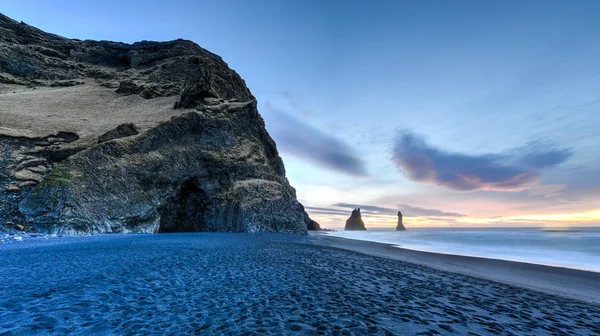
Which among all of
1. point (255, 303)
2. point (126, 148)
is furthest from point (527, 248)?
point (126, 148)

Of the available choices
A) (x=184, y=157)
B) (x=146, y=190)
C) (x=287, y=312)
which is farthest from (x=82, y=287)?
(x=184, y=157)

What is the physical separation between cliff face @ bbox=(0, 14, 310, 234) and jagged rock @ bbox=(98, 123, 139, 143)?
0.53 feet

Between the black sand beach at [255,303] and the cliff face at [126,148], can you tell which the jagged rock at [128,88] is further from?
the black sand beach at [255,303]

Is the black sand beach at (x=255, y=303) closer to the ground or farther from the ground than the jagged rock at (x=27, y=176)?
closer to the ground

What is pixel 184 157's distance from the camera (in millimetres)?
52375

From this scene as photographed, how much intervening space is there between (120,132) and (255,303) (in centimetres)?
5214

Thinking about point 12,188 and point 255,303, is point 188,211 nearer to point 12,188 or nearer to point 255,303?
point 12,188

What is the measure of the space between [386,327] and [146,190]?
155 feet

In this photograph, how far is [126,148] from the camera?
4456cm

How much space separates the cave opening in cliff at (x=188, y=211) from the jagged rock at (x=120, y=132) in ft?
46.2

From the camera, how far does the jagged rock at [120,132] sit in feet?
150

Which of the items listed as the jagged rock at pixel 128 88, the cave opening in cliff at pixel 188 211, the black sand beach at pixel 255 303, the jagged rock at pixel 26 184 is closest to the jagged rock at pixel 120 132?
the jagged rock at pixel 26 184

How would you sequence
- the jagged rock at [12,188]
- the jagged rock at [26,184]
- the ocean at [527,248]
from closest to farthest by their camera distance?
1. the ocean at [527,248]
2. the jagged rock at [12,188]
3. the jagged rock at [26,184]

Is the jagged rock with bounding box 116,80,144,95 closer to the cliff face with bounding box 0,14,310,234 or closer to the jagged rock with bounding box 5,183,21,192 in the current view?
the cliff face with bounding box 0,14,310,234
